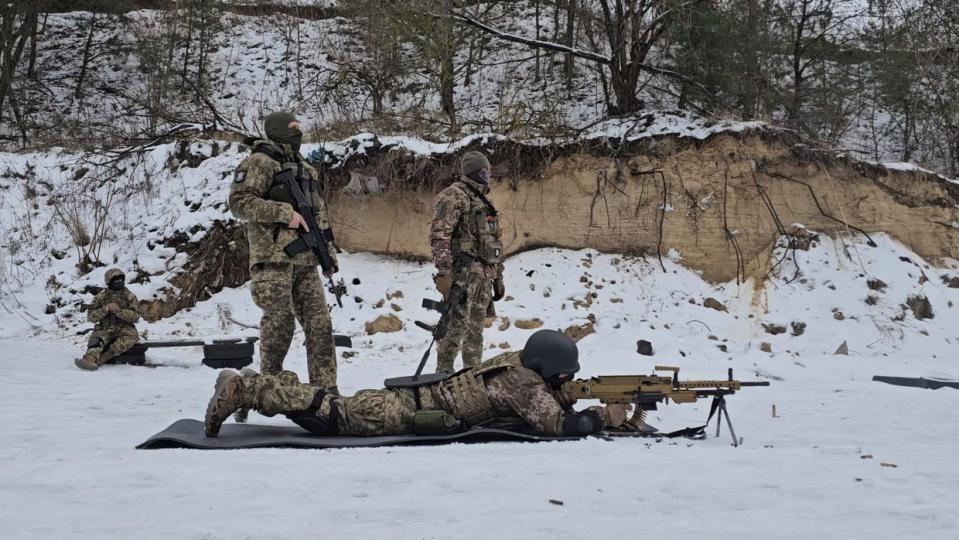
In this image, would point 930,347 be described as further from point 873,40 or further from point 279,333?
point 279,333

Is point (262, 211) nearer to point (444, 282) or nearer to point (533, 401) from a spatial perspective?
point (444, 282)

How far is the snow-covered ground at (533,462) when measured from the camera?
2.46 meters

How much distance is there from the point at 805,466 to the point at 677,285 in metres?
6.07

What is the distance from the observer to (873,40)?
38.5ft

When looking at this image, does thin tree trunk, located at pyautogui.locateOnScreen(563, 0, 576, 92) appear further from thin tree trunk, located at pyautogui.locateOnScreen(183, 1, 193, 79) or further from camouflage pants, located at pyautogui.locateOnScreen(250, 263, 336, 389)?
thin tree trunk, located at pyautogui.locateOnScreen(183, 1, 193, 79)

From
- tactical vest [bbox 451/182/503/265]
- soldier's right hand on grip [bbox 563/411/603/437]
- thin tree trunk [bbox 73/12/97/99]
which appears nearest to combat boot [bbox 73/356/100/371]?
tactical vest [bbox 451/182/503/265]

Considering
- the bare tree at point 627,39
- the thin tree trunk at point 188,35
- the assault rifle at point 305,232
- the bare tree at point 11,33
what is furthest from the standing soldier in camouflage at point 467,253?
the thin tree trunk at point 188,35

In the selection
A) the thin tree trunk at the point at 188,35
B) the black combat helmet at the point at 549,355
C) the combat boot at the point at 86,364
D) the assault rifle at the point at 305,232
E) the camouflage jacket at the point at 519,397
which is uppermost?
the thin tree trunk at the point at 188,35

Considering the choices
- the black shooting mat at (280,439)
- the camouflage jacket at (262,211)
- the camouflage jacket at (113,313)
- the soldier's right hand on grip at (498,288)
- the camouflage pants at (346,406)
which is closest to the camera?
the black shooting mat at (280,439)

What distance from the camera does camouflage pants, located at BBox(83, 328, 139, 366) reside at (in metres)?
7.21

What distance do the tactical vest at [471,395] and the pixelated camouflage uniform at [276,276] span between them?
1132mm

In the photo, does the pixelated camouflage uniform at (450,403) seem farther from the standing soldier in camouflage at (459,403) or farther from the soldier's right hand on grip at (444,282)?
the soldier's right hand on grip at (444,282)

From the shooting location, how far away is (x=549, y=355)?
3996mm

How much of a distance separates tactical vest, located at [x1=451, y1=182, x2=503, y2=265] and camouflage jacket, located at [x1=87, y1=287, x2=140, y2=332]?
3.74 m
